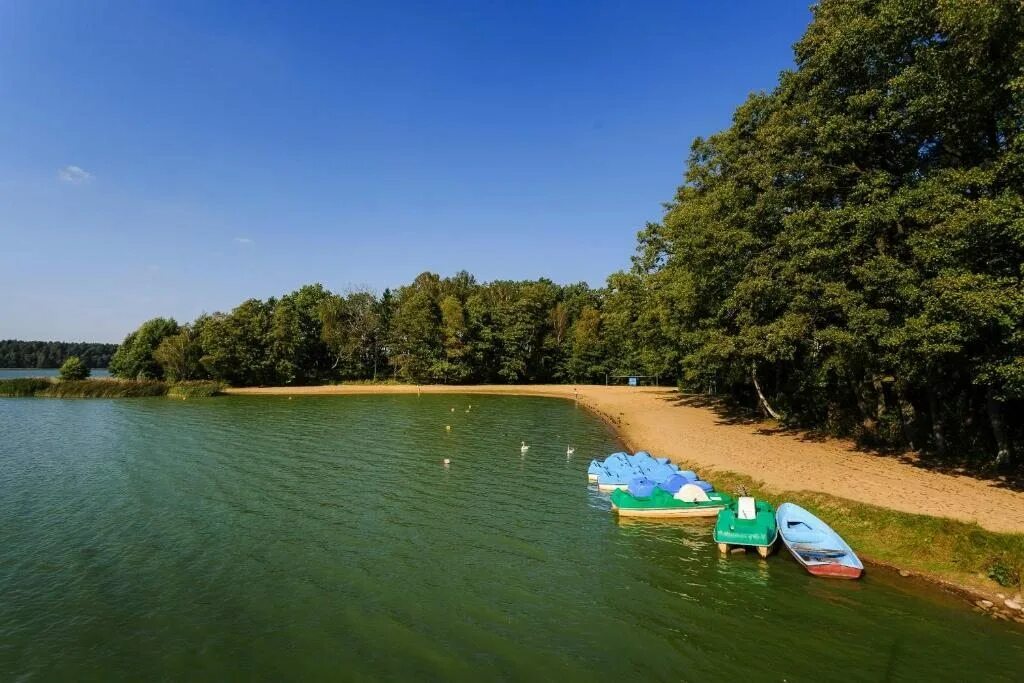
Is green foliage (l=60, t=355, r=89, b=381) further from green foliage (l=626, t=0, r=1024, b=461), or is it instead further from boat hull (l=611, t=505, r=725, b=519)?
boat hull (l=611, t=505, r=725, b=519)

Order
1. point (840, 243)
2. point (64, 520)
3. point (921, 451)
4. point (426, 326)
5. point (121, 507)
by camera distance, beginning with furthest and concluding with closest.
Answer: point (426, 326)
point (921, 451)
point (840, 243)
point (121, 507)
point (64, 520)

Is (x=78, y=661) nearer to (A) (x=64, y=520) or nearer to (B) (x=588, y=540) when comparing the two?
(A) (x=64, y=520)

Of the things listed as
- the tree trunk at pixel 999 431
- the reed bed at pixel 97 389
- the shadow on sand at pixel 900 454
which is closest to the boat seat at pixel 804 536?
the shadow on sand at pixel 900 454

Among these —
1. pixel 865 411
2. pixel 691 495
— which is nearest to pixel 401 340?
pixel 865 411

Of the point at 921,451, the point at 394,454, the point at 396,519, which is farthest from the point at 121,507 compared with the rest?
the point at 921,451

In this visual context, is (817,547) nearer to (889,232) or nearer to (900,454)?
(900,454)

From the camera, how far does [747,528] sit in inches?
669

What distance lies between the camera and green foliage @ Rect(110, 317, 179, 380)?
9450cm

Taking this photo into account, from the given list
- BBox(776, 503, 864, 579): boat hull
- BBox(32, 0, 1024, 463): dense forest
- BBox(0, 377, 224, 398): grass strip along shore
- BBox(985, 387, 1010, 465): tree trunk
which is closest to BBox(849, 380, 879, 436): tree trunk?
BBox(32, 0, 1024, 463): dense forest

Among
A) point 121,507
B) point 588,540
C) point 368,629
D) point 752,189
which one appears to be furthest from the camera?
point 752,189

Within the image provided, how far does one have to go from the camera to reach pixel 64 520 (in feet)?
65.6

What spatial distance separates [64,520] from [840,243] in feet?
110

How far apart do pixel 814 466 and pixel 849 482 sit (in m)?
3.22

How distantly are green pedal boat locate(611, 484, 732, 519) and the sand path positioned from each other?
3.04 meters
